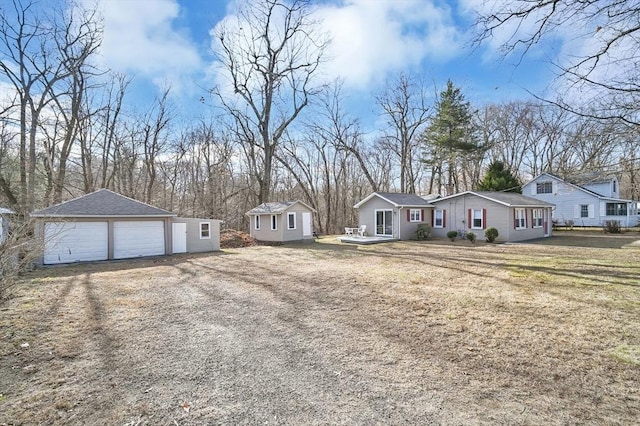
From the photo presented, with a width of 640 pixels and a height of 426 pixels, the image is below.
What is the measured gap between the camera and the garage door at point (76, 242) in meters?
12.1

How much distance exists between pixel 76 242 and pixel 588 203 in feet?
115

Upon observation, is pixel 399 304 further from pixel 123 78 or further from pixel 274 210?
pixel 123 78

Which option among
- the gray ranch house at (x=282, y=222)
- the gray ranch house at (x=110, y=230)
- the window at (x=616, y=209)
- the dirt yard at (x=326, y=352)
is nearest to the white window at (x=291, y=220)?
the gray ranch house at (x=282, y=222)

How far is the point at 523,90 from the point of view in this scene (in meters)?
5.16

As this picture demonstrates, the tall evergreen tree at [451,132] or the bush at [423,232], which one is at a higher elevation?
the tall evergreen tree at [451,132]

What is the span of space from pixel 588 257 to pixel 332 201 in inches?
963

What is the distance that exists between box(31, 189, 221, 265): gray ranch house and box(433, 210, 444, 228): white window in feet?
47.5

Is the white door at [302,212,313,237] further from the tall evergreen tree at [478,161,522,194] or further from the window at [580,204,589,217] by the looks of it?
the window at [580,204,589,217]

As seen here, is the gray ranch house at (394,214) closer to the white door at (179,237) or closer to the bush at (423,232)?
the bush at (423,232)

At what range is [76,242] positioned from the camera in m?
12.6

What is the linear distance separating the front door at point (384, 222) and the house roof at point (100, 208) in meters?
12.7

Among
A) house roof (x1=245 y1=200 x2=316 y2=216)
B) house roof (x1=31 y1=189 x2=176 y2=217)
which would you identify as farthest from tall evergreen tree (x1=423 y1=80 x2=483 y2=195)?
house roof (x1=31 y1=189 x2=176 y2=217)

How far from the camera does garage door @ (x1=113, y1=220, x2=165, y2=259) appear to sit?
44.4ft

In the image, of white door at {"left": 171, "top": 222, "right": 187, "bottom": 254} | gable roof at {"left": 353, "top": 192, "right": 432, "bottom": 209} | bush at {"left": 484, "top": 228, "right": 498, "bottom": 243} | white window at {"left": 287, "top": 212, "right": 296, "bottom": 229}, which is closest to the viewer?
white door at {"left": 171, "top": 222, "right": 187, "bottom": 254}
